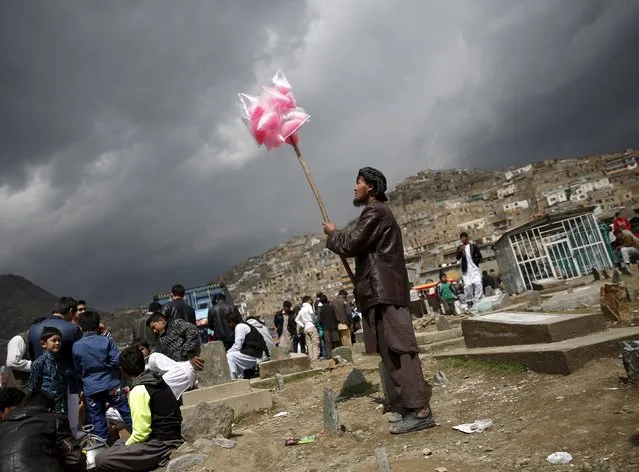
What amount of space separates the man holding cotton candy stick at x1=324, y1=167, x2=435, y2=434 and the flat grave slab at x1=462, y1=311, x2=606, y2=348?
175cm

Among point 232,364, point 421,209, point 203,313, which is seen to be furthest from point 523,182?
point 232,364

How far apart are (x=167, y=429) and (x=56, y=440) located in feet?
3.69

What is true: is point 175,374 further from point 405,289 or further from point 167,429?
point 405,289

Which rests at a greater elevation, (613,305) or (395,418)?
(613,305)

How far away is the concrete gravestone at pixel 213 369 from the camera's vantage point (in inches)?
258

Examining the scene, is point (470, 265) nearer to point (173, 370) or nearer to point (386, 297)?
point (386, 297)

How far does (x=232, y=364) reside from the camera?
837 cm

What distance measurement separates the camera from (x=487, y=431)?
10.9ft

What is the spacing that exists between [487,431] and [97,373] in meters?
4.41

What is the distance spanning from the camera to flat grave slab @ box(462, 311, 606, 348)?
15.9 ft

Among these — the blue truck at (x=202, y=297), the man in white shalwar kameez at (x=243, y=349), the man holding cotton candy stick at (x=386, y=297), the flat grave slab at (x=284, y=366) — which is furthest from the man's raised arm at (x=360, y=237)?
the blue truck at (x=202, y=297)

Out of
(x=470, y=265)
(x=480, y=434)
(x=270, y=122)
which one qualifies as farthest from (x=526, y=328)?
(x=470, y=265)

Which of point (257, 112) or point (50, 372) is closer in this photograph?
point (50, 372)

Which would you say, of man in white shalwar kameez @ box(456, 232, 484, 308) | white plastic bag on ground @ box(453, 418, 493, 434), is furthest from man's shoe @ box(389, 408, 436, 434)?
man in white shalwar kameez @ box(456, 232, 484, 308)
